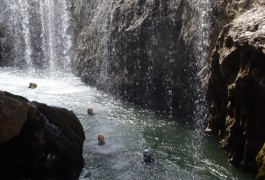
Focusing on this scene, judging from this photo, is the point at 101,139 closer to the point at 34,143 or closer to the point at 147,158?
the point at 147,158

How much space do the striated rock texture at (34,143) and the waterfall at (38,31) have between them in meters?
24.9

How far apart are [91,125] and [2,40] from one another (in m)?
23.1

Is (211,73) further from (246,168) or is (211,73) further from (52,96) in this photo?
(52,96)

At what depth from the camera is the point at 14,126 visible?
9.25m

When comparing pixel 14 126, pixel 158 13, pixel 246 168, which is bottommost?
pixel 246 168

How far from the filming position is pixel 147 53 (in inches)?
826

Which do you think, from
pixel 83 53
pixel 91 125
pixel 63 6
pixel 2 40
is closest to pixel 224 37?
pixel 91 125

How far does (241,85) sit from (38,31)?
29442 millimetres

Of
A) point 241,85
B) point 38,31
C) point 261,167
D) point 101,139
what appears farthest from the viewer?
point 38,31

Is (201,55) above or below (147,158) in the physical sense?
above

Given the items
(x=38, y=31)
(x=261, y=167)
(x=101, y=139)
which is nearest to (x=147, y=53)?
(x=101, y=139)

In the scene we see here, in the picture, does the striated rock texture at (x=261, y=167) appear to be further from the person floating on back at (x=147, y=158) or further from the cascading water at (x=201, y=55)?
the cascading water at (x=201, y=55)

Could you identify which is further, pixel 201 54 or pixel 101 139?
pixel 201 54

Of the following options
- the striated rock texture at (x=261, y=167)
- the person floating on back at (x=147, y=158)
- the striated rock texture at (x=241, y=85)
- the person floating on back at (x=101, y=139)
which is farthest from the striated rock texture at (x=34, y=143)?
the striated rock texture at (x=241, y=85)
